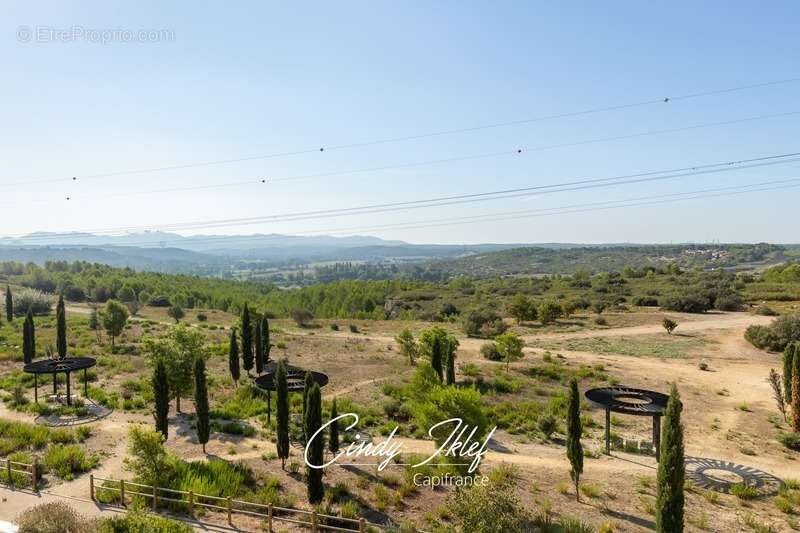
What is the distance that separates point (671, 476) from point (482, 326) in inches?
2110

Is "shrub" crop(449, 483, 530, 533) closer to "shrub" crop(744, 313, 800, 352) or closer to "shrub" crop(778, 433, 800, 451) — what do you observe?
"shrub" crop(778, 433, 800, 451)

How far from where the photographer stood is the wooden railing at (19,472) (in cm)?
1985

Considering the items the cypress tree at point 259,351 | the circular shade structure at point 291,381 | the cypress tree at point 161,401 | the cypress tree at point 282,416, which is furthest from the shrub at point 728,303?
the cypress tree at point 161,401

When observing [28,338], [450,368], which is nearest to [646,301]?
[450,368]

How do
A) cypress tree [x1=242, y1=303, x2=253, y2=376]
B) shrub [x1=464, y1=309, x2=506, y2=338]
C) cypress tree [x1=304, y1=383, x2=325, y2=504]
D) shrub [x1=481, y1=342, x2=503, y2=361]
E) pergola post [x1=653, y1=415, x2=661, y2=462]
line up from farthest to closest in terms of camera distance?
shrub [x1=464, y1=309, x2=506, y2=338], shrub [x1=481, y1=342, x2=503, y2=361], cypress tree [x1=242, y1=303, x2=253, y2=376], pergola post [x1=653, y1=415, x2=661, y2=462], cypress tree [x1=304, y1=383, x2=325, y2=504]

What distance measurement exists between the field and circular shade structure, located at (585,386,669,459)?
145cm

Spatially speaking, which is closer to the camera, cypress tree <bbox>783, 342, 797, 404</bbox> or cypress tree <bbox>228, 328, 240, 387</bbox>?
cypress tree <bbox>783, 342, 797, 404</bbox>

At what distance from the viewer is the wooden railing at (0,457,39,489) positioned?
65.1 feet

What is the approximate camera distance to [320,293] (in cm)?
12362

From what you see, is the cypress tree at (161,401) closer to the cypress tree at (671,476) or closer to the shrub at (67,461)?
the shrub at (67,461)

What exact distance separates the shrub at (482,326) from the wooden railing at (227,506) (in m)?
49.3

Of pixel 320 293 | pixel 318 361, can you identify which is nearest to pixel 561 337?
pixel 318 361

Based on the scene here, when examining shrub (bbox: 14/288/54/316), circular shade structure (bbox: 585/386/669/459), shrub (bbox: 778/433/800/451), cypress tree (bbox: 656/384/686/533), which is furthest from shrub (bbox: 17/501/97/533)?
shrub (bbox: 14/288/54/316)

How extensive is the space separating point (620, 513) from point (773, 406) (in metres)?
23.7
